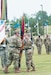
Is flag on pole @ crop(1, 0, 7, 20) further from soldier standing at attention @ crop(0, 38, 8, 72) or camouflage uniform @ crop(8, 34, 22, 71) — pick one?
soldier standing at attention @ crop(0, 38, 8, 72)

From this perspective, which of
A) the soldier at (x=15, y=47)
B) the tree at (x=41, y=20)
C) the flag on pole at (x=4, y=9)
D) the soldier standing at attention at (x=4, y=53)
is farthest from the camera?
the tree at (x=41, y=20)

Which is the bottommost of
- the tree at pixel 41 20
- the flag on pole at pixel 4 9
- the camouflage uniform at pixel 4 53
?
the tree at pixel 41 20

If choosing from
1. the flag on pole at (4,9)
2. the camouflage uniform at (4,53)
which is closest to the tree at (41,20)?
the camouflage uniform at (4,53)

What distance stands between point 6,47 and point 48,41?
1501cm

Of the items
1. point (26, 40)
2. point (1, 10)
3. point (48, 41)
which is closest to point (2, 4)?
point (1, 10)

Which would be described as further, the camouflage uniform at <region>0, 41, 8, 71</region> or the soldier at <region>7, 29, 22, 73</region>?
the camouflage uniform at <region>0, 41, 8, 71</region>

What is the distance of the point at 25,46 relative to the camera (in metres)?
16.6

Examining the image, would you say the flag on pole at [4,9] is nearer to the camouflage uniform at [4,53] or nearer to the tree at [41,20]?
the camouflage uniform at [4,53]

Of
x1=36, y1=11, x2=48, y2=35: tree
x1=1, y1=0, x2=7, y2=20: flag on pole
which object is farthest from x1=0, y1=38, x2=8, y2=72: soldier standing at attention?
x1=36, y1=11, x2=48, y2=35: tree

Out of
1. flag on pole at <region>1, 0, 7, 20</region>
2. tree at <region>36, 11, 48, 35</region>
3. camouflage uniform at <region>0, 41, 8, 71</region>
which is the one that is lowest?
tree at <region>36, 11, 48, 35</region>

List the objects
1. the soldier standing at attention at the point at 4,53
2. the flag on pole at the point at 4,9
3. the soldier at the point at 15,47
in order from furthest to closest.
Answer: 1. the soldier standing at attention at the point at 4,53
2. the soldier at the point at 15,47
3. the flag on pole at the point at 4,9

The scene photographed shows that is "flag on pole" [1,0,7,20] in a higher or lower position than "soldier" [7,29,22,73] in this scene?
higher

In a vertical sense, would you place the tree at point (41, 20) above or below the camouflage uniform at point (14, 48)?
below

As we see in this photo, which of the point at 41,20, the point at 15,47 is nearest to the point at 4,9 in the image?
the point at 15,47
